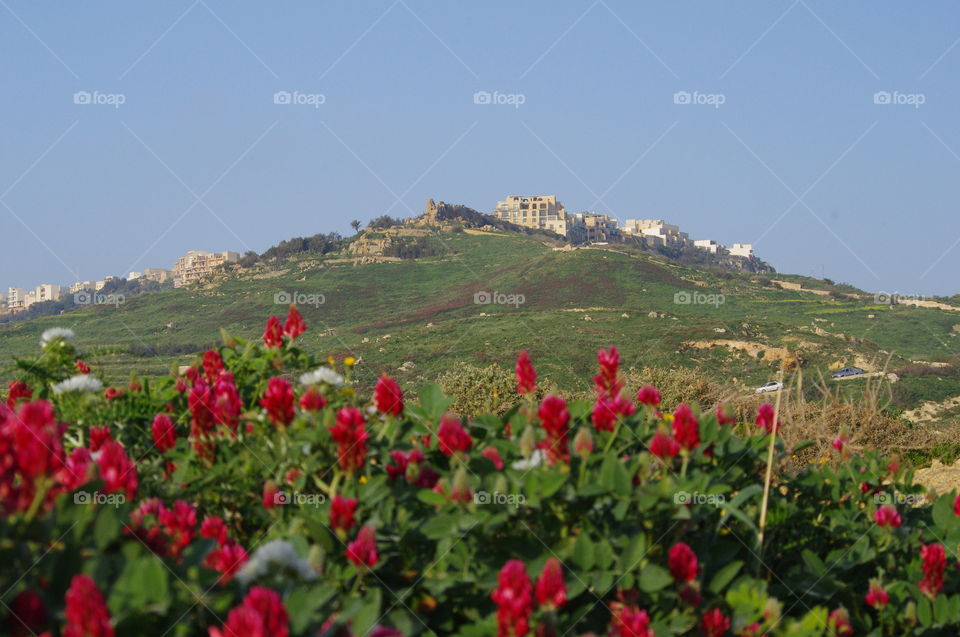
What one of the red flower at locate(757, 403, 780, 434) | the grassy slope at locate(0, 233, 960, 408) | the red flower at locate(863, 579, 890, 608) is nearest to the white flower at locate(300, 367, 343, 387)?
the red flower at locate(757, 403, 780, 434)

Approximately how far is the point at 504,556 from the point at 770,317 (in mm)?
46925

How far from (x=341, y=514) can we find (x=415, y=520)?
0.82 ft

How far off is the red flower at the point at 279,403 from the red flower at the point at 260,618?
0.88 metres

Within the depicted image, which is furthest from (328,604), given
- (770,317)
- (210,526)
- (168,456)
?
(770,317)

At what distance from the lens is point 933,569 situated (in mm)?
2090

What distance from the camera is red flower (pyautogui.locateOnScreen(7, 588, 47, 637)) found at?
110 cm

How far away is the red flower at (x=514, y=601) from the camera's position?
1.36 m

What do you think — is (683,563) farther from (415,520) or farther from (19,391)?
(19,391)

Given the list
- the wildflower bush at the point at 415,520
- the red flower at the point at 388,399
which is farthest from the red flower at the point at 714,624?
the red flower at the point at 388,399

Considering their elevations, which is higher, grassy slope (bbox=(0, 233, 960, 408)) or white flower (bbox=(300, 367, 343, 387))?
grassy slope (bbox=(0, 233, 960, 408))

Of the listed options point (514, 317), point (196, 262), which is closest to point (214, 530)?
point (514, 317)

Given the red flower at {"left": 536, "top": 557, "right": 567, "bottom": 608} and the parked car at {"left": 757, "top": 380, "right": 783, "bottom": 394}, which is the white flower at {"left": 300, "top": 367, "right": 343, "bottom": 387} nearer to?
the red flower at {"left": 536, "top": 557, "right": 567, "bottom": 608}

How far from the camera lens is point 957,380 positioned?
→ 2716 centimetres

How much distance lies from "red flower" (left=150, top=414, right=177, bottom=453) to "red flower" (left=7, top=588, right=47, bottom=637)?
1.11 m
